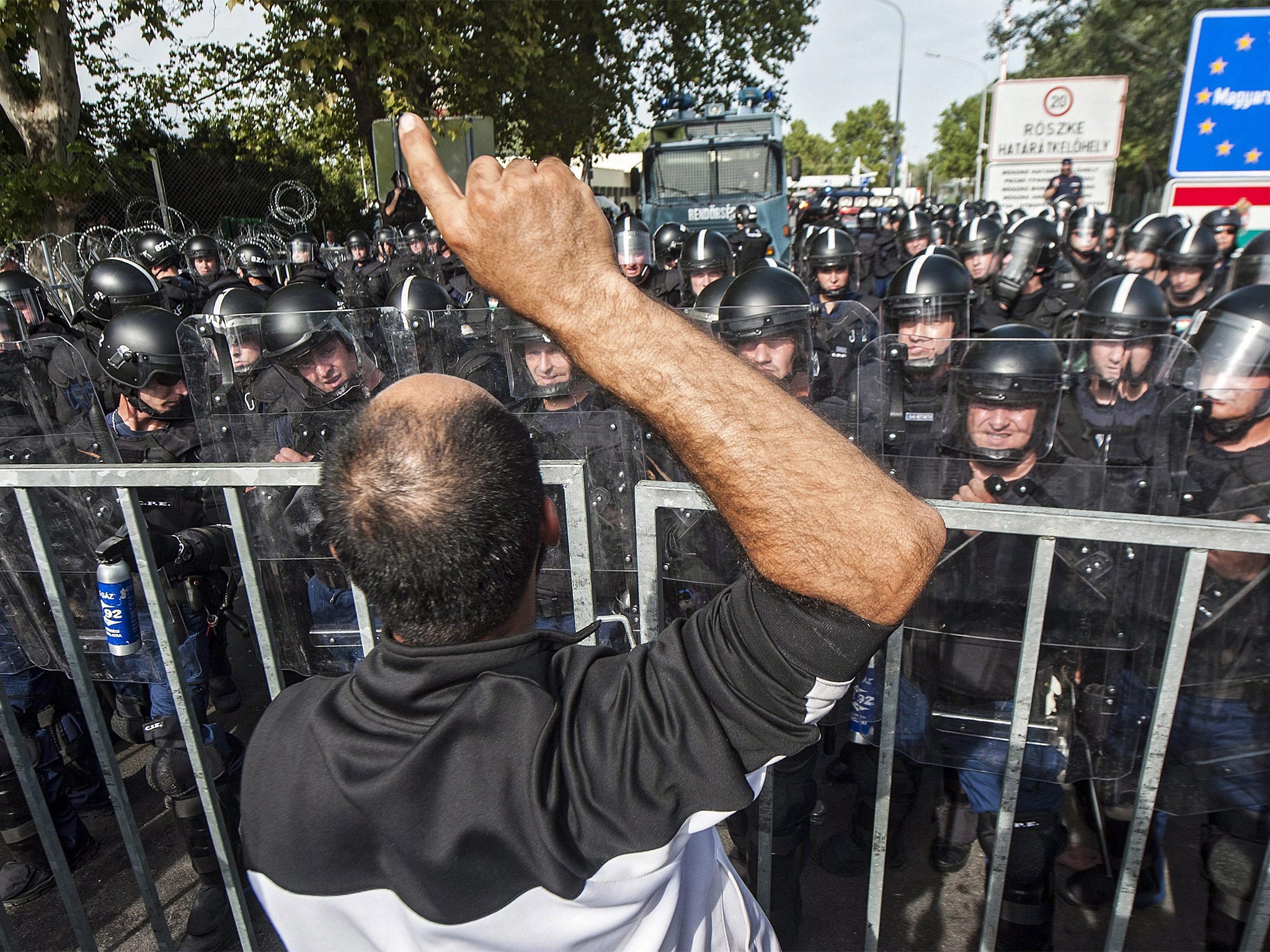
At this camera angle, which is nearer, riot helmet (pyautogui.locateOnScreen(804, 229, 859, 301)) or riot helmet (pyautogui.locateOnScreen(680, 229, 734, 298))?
riot helmet (pyautogui.locateOnScreen(804, 229, 859, 301))

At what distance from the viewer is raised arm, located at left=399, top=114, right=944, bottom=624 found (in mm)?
977

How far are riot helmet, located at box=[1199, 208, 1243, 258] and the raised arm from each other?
29.8ft

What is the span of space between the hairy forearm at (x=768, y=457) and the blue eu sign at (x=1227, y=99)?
652cm

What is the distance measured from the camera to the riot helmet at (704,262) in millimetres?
7754

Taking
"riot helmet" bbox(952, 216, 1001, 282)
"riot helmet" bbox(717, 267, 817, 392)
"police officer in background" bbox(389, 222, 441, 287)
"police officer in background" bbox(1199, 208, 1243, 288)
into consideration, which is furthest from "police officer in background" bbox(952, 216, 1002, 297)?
"police officer in background" bbox(389, 222, 441, 287)

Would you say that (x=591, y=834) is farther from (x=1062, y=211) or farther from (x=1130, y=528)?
(x=1062, y=211)

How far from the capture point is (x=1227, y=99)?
5824 millimetres

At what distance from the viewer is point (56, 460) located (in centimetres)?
318

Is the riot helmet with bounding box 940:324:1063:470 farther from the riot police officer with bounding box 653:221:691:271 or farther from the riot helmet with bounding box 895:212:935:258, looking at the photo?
the riot helmet with bounding box 895:212:935:258

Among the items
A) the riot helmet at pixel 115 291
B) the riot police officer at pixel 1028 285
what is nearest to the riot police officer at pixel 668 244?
the riot police officer at pixel 1028 285

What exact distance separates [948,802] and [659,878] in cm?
218

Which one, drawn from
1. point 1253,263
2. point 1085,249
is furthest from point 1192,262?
point 1085,249

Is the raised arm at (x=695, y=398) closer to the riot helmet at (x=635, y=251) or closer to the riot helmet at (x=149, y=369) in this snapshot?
the riot helmet at (x=149, y=369)

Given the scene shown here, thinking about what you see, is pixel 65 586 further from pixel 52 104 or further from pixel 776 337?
pixel 52 104
